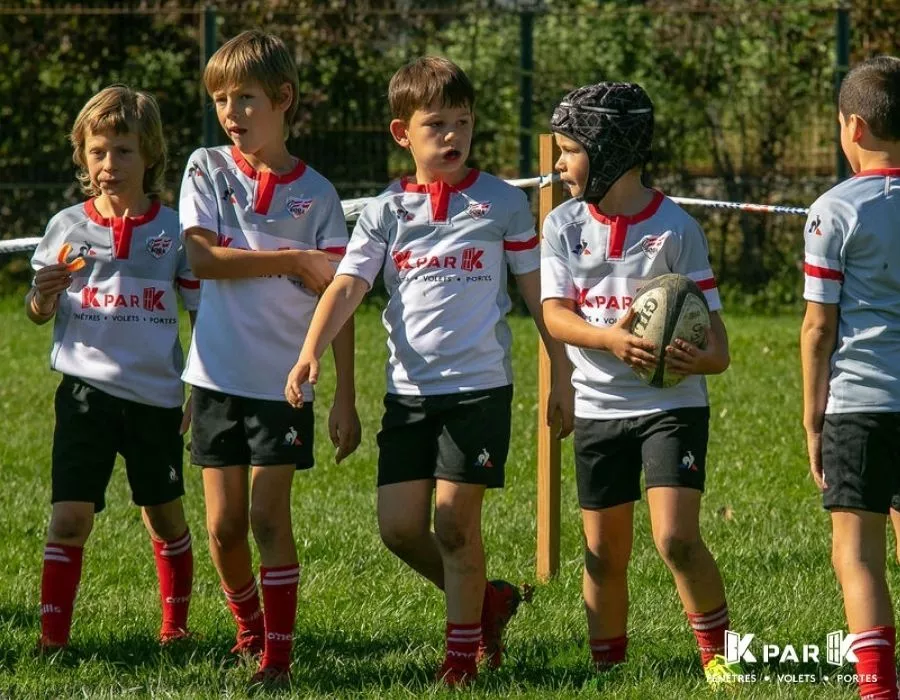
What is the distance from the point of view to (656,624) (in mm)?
5832

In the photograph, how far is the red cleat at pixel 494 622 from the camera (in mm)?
5344

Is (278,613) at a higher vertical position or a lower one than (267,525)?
lower

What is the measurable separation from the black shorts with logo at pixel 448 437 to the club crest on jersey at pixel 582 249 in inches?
20.0

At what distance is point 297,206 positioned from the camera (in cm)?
522

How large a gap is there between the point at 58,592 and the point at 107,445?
52 centimetres

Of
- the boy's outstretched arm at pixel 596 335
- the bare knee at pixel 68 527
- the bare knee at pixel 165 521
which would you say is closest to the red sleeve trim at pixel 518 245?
the boy's outstretched arm at pixel 596 335

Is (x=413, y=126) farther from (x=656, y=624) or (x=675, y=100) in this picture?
(x=675, y=100)

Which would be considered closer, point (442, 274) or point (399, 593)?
point (442, 274)

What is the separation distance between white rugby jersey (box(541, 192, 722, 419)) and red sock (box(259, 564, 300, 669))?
112 cm

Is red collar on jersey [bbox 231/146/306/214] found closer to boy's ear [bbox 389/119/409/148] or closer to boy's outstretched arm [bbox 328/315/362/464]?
boy's ear [bbox 389/119/409/148]

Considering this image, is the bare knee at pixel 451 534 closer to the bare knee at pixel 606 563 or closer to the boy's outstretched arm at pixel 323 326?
the bare knee at pixel 606 563

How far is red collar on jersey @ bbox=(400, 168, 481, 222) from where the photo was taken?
5098 mm

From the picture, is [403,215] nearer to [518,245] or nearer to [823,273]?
[518,245]

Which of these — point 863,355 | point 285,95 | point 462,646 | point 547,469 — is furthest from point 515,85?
point 863,355
